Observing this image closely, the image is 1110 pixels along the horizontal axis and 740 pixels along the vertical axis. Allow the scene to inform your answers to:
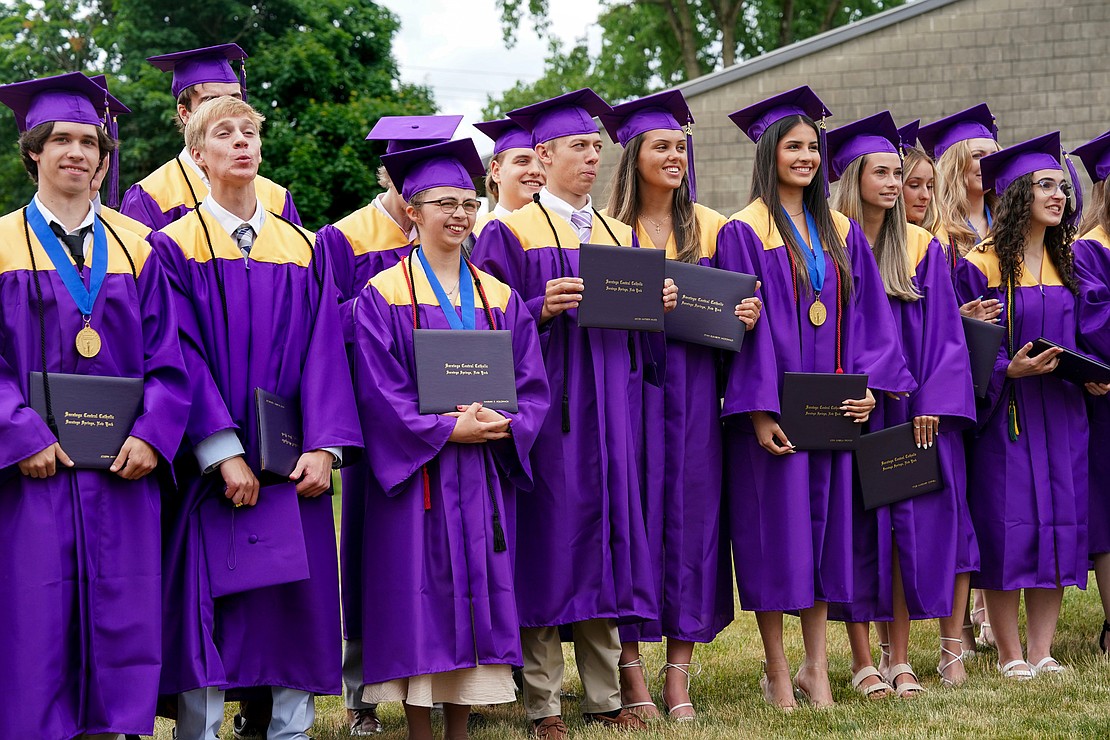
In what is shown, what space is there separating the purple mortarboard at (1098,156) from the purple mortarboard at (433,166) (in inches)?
146

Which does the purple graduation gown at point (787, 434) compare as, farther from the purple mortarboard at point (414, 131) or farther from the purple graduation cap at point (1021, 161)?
the purple mortarboard at point (414, 131)

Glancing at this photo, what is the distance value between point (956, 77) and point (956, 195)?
12.2 m

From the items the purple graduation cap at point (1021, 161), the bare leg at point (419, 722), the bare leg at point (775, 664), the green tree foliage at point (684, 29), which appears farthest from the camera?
the green tree foliage at point (684, 29)

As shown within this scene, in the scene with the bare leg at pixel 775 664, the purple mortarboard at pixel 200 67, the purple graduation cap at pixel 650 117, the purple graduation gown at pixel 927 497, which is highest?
the purple mortarboard at pixel 200 67

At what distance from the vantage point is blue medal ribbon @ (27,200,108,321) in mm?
4531

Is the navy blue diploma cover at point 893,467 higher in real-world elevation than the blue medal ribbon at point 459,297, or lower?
lower

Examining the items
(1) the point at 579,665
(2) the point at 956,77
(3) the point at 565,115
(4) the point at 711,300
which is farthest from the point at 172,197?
(2) the point at 956,77

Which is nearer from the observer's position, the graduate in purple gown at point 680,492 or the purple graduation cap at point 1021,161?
the graduate in purple gown at point 680,492

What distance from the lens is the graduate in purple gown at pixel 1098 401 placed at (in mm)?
6594

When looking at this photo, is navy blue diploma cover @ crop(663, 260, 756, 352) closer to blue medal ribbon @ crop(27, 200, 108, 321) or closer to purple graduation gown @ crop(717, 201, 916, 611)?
purple graduation gown @ crop(717, 201, 916, 611)

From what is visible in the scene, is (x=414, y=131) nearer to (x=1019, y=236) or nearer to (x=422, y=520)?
(x=422, y=520)

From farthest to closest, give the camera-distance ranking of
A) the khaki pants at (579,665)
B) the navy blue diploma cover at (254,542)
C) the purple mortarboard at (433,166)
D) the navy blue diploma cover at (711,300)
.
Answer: the navy blue diploma cover at (711,300) < the khaki pants at (579,665) < the purple mortarboard at (433,166) < the navy blue diploma cover at (254,542)

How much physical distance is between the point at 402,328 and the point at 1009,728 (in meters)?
2.93

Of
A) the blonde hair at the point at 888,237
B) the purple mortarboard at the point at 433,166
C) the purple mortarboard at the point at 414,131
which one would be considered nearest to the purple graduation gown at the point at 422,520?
the purple mortarboard at the point at 433,166
